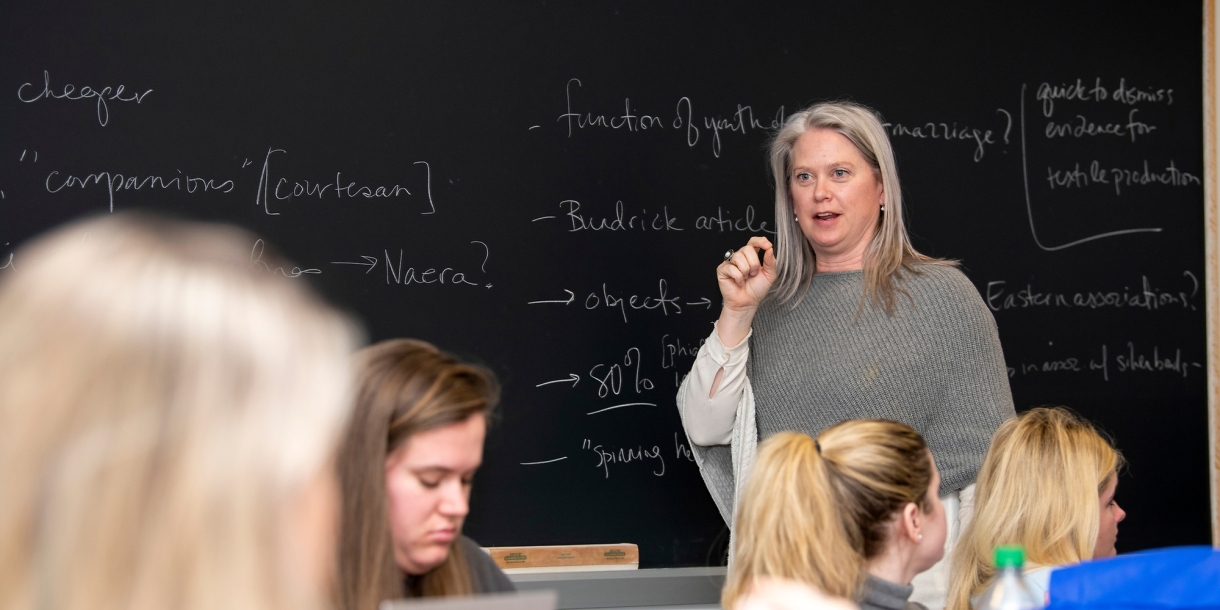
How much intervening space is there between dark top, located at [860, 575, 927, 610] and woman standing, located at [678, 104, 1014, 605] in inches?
27.6

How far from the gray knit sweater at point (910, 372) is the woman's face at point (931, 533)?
0.54 meters

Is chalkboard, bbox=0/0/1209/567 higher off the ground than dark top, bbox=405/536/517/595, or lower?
higher

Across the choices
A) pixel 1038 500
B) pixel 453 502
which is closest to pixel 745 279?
pixel 1038 500

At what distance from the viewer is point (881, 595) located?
1618 millimetres

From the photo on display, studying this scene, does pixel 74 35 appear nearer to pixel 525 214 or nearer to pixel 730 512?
pixel 525 214

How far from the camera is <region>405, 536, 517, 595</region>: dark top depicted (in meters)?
1.63

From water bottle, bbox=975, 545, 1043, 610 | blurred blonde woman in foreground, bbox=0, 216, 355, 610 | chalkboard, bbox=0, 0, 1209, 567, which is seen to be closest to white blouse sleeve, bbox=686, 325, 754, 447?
chalkboard, bbox=0, 0, 1209, 567

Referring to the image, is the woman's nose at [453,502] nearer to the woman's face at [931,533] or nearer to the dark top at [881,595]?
the dark top at [881,595]

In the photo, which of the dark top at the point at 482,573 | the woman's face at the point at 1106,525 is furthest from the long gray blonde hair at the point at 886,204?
the dark top at the point at 482,573

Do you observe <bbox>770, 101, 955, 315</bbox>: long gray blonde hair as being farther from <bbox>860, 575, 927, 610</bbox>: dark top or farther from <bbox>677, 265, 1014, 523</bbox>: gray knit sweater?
<bbox>860, 575, 927, 610</bbox>: dark top

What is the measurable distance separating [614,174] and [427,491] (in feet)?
5.21

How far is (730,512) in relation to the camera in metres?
2.49

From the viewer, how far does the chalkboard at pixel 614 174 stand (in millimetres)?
2609

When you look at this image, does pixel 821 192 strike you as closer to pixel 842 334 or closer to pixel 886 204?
A: pixel 886 204
